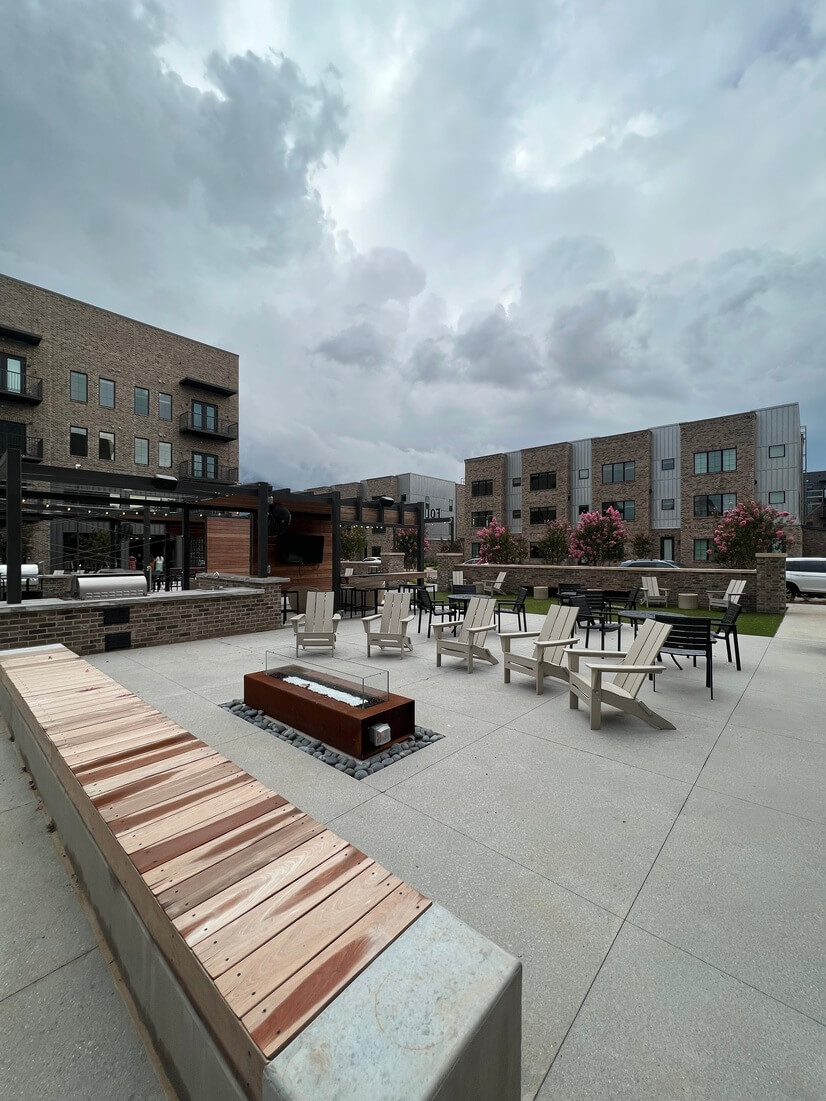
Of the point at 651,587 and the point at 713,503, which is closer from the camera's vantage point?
the point at 651,587

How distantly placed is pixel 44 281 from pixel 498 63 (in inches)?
A: 1021

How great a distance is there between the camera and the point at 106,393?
27000 mm

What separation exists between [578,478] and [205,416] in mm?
27259

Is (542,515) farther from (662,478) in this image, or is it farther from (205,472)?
(205,472)

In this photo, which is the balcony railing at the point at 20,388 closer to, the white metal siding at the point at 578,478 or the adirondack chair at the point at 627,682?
the adirondack chair at the point at 627,682

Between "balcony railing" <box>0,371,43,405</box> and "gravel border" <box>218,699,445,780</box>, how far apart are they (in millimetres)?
27394

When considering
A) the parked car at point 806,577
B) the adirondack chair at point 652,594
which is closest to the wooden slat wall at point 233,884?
the adirondack chair at point 652,594

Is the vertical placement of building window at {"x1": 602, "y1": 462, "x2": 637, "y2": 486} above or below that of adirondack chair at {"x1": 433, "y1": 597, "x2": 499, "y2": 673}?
above

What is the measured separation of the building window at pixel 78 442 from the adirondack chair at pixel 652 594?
28.2m

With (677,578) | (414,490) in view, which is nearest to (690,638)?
(677,578)

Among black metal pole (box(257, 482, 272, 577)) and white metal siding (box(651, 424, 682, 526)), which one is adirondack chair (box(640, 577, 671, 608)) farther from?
white metal siding (box(651, 424, 682, 526))

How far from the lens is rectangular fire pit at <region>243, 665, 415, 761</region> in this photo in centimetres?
412

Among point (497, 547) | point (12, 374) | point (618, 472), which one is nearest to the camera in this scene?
point (497, 547)

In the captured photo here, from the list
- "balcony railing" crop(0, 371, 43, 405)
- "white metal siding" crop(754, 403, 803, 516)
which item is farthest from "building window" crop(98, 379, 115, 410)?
"white metal siding" crop(754, 403, 803, 516)
